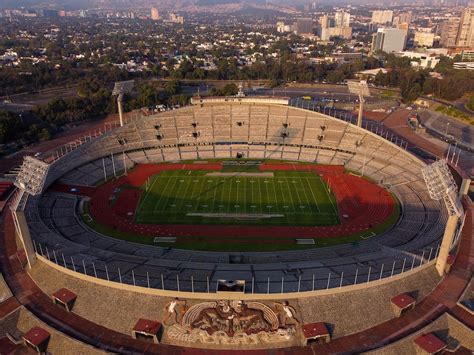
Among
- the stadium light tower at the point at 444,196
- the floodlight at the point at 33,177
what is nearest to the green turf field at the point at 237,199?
the stadium light tower at the point at 444,196

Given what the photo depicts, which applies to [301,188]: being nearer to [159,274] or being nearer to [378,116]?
[159,274]

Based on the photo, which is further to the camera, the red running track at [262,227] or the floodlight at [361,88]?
the floodlight at [361,88]

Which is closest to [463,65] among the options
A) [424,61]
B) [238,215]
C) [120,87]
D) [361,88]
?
[424,61]

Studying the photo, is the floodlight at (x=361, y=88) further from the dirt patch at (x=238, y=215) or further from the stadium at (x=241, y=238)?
the dirt patch at (x=238, y=215)

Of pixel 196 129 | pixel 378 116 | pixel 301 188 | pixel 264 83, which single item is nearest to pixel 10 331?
pixel 301 188

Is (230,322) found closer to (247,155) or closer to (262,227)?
(262,227)

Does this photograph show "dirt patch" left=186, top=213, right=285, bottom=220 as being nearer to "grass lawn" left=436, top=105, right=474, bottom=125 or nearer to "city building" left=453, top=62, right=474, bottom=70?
"grass lawn" left=436, top=105, right=474, bottom=125

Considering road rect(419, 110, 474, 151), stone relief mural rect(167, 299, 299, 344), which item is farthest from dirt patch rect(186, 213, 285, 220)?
road rect(419, 110, 474, 151)
